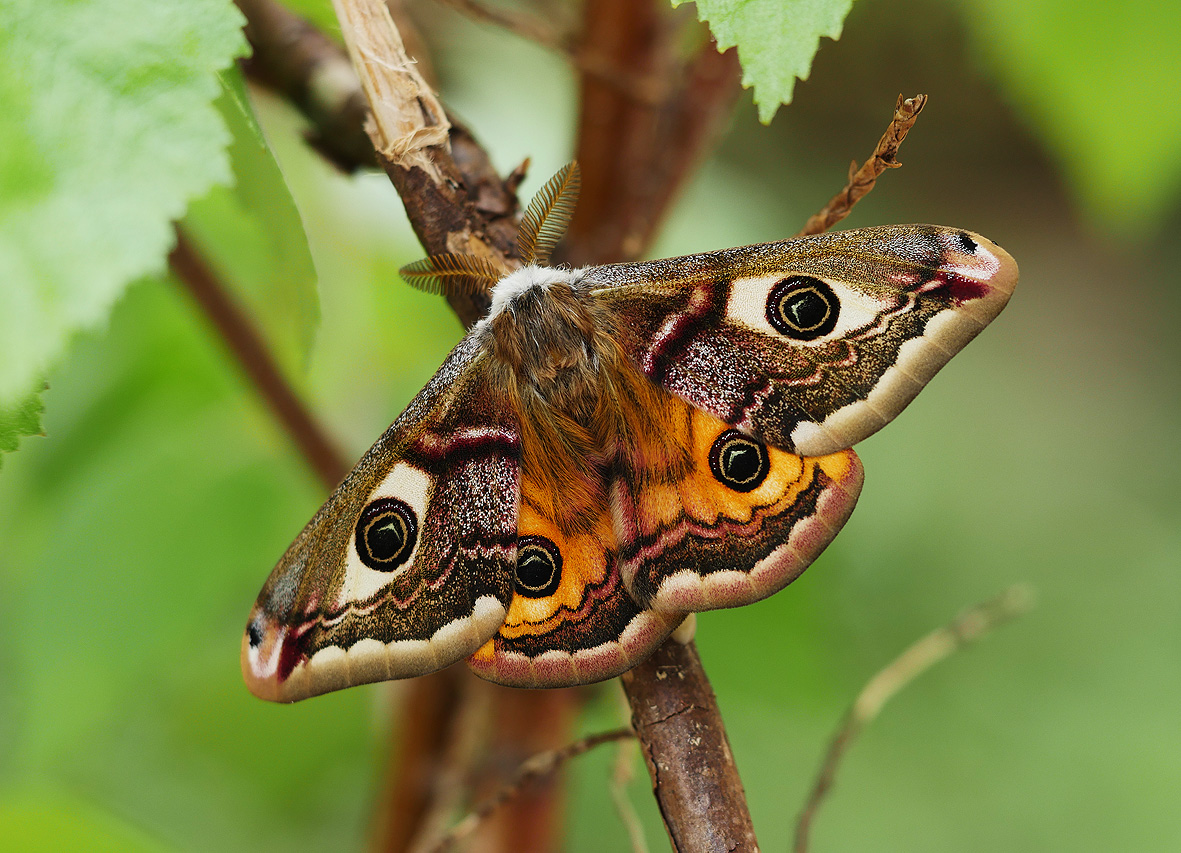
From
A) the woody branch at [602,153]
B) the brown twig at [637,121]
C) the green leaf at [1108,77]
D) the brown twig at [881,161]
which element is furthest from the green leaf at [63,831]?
the green leaf at [1108,77]

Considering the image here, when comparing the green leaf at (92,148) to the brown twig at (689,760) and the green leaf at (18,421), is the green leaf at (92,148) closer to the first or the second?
the green leaf at (18,421)

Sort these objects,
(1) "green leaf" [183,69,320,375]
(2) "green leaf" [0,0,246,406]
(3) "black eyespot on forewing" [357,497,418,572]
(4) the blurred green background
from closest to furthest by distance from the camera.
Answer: (2) "green leaf" [0,0,246,406] → (1) "green leaf" [183,69,320,375] → (3) "black eyespot on forewing" [357,497,418,572] → (4) the blurred green background

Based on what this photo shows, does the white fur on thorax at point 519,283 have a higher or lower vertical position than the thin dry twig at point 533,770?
higher

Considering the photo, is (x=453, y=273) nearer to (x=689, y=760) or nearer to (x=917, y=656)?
(x=689, y=760)

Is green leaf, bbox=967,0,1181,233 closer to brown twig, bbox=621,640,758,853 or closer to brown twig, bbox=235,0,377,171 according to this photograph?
brown twig, bbox=235,0,377,171

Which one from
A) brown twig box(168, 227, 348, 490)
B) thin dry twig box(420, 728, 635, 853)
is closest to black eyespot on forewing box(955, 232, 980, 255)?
thin dry twig box(420, 728, 635, 853)

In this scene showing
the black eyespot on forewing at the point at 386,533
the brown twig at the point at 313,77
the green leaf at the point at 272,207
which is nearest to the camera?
the green leaf at the point at 272,207
